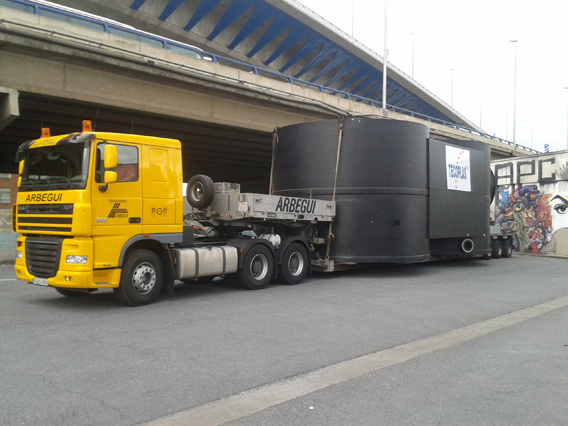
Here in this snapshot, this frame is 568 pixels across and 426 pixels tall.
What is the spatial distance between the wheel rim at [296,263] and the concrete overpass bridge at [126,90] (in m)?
4.92

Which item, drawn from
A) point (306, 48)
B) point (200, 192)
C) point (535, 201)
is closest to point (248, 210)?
point (200, 192)

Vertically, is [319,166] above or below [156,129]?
below

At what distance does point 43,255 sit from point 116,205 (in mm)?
1414

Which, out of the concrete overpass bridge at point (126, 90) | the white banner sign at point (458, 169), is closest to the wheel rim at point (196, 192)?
the concrete overpass bridge at point (126, 90)

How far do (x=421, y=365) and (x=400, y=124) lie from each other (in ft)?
28.5

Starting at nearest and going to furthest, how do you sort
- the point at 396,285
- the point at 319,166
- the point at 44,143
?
the point at 44,143 → the point at 396,285 → the point at 319,166

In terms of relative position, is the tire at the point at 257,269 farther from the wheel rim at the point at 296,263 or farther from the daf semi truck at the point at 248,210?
the wheel rim at the point at 296,263

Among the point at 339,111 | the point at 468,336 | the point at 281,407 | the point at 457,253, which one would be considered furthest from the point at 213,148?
the point at 281,407

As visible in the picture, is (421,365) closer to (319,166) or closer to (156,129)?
(319,166)

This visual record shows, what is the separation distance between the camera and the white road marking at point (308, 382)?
152 inches

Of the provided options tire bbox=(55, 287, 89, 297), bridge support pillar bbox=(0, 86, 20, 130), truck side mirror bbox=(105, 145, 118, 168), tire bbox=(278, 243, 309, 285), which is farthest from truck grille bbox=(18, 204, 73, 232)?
bridge support pillar bbox=(0, 86, 20, 130)

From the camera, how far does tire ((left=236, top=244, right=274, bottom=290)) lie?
10.3 m

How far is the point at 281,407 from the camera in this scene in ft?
13.4

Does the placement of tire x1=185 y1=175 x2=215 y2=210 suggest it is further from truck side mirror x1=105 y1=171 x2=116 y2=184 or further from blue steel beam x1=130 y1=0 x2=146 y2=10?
blue steel beam x1=130 y1=0 x2=146 y2=10
